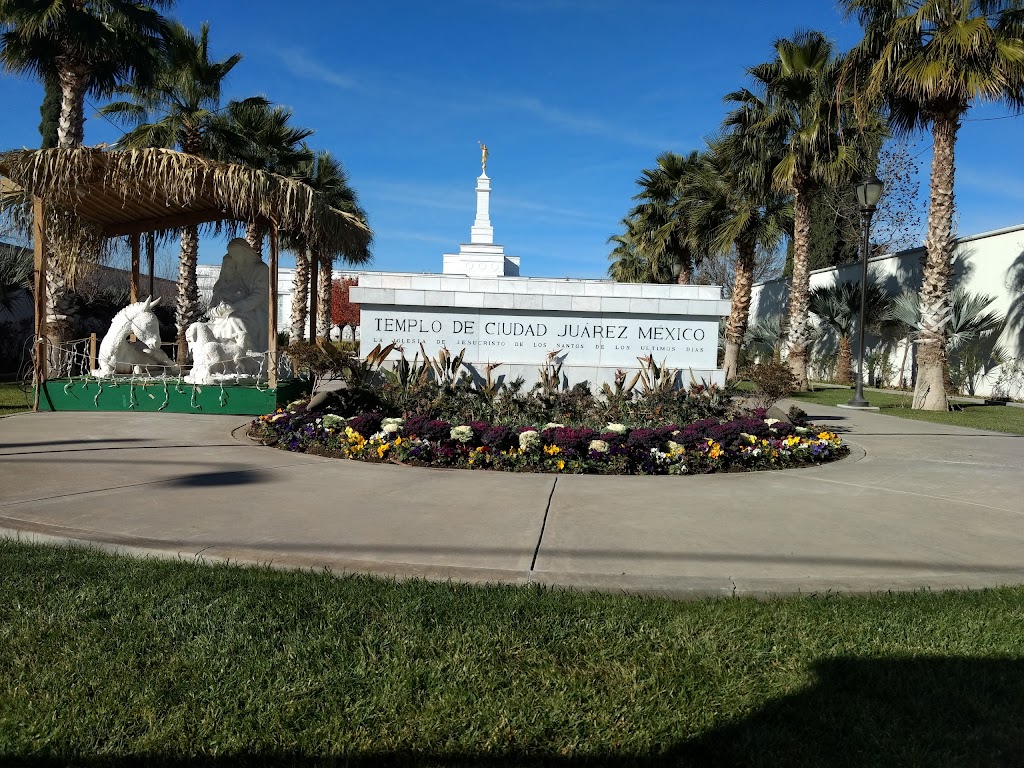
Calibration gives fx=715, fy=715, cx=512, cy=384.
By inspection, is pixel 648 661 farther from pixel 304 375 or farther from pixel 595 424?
pixel 304 375

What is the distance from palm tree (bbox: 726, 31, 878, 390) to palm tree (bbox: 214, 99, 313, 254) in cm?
1473

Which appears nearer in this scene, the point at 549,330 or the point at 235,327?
the point at 549,330

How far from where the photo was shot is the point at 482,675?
3.02m

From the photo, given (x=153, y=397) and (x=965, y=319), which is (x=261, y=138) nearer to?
(x=153, y=397)

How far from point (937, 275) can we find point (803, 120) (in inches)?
301

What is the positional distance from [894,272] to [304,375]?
21.7m

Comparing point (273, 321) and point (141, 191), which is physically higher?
point (141, 191)

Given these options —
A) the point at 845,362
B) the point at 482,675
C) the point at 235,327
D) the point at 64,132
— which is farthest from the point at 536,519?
the point at 845,362

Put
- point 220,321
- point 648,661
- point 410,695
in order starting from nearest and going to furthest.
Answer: point 410,695 → point 648,661 → point 220,321

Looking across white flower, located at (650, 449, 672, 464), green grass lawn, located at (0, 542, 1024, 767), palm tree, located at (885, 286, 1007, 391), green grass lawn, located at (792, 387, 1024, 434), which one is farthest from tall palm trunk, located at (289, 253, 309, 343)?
green grass lawn, located at (0, 542, 1024, 767)

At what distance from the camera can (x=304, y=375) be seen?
604 inches

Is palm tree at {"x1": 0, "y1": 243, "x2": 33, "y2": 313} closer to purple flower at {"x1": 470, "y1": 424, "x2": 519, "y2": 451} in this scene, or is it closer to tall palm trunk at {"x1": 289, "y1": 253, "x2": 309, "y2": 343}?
tall palm trunk at {"x1": 289, "y1": 253, "x2": 309, "y2": 343}

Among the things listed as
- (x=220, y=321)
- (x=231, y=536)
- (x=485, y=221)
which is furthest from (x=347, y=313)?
(x=231, y=536)

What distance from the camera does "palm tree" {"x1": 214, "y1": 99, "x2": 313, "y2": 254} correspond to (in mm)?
21234
